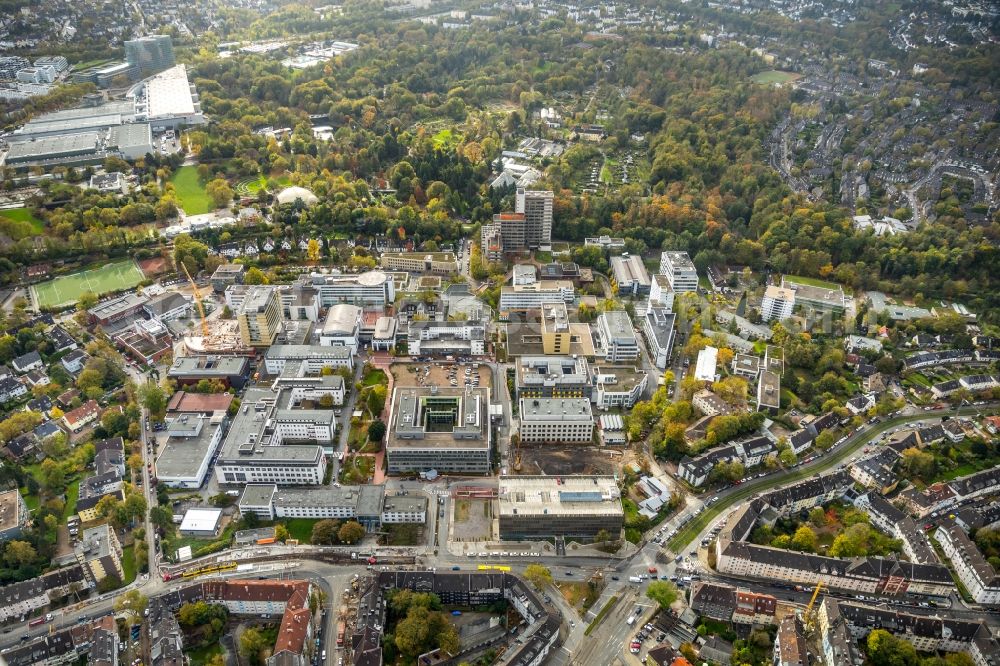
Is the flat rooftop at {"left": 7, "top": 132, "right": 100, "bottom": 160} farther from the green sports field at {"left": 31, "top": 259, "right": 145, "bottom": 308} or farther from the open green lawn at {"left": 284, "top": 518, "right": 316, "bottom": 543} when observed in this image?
the open green lawn at {"left": 284, "top": 518, "right": 316, "bottom": 543}

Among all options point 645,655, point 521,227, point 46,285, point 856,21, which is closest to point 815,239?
point 521,227

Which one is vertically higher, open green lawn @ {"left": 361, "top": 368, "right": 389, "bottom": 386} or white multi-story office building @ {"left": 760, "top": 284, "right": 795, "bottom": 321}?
white multi-story office building @ {"left": 760, "top": 284, "right": 795, "bottom": 321}

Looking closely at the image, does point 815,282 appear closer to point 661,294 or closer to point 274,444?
point 661,294

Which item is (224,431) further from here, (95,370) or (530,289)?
(530,289)

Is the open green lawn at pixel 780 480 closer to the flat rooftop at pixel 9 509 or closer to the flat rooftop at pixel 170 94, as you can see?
the flat rooftop at pixel 9 509

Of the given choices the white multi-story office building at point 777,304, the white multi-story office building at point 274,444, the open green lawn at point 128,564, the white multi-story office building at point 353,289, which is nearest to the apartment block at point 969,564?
the white multi-story office building at point 777,304

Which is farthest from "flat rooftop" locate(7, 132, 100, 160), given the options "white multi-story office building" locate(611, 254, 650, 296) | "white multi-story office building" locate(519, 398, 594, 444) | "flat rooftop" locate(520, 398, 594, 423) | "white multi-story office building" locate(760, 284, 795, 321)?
"white multi-story office building" locate(760, 284, 795, 321)
